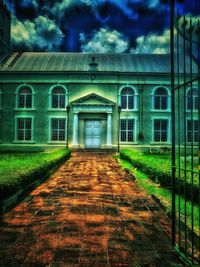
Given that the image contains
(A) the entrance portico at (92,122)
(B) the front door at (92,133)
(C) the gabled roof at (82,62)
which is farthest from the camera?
(C) the gabled roof at (82,62)

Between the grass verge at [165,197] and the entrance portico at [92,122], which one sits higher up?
the entrance portico at [92,122]

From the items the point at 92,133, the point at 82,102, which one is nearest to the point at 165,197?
the point at 92,133

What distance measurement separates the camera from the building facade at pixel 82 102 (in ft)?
90.7

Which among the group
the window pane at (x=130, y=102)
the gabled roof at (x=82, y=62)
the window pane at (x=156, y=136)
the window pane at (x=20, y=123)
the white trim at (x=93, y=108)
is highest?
the gabled roof at (x=82, y=62)

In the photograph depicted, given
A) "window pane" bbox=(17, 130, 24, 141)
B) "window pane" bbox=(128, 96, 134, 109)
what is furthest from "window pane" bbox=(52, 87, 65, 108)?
"window pane" bbox=(128, 96, 134, 109)

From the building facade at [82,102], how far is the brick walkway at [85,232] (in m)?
20.9

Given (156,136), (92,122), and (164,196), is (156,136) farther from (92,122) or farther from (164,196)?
(164,196)

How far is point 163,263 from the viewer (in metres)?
3.22

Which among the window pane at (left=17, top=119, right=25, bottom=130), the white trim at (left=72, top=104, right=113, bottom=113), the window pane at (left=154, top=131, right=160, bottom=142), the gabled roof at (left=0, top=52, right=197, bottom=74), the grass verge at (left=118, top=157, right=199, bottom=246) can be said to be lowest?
the grass verge at (left=118, top=157, right=199, bottom=246)

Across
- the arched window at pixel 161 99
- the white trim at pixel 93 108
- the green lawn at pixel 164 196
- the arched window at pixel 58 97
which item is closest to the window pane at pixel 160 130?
the arched window at pixel 161 99

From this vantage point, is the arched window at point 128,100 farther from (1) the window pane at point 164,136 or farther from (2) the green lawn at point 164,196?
(2) the green lawn at point 164,196

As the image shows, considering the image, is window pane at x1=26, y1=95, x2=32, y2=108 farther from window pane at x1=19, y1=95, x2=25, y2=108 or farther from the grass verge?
the grass verge

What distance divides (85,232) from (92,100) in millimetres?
23669

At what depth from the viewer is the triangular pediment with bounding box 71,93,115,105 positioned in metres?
27.2
